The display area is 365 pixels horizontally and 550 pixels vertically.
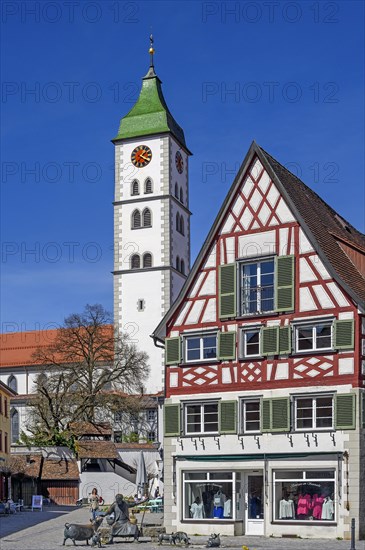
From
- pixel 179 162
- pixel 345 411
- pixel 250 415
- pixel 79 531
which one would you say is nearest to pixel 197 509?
pixel 250 415

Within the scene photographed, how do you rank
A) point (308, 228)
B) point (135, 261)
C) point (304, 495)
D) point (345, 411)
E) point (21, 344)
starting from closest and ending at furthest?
point (345, 411)
point (304, 495)
point (308, 228)
point (135, 261)
point (21, 344)

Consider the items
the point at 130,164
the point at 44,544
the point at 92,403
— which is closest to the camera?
the point at 44,544

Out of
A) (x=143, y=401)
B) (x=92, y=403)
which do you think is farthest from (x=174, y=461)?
(x=143, y=401)

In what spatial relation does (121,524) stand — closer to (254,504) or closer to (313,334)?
(254,504)

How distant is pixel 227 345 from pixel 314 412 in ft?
13.2

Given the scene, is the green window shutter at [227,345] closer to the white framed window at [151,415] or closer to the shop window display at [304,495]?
the shop window display at [304,495]

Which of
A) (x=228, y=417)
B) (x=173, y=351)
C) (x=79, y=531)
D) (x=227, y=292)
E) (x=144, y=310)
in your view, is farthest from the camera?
(x=144, y=310)

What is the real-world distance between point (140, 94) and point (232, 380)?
2560 inches

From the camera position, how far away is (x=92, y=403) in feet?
242

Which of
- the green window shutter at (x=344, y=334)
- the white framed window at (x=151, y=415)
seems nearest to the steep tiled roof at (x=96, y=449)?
the white framed window at (x=151, y=415)

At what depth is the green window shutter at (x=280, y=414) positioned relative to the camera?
1332 inches

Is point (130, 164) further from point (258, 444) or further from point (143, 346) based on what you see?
point (258, 444)

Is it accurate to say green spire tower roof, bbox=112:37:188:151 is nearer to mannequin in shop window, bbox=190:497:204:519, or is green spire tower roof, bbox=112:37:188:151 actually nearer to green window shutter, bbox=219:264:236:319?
green window shutter, bbox=219:264:236:319

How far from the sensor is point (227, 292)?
36.3 m
